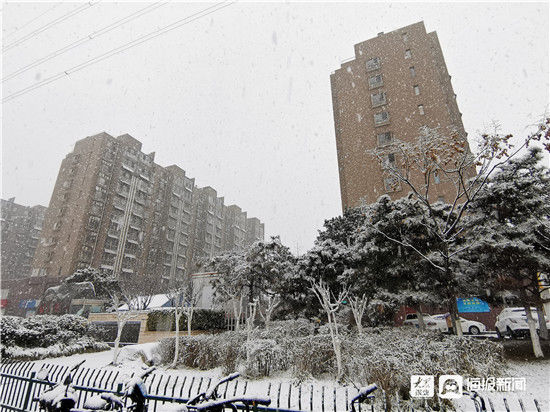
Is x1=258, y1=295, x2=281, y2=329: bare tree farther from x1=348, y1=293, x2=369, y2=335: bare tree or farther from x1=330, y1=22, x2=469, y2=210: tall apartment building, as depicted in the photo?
x1=330, y1=22, x2=469, y2=210: tall apartment building

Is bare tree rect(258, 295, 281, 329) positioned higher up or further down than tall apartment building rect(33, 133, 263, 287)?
further down

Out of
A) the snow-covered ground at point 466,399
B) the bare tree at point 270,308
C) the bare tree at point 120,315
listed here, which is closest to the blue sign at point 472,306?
the bare tree at point 270,308

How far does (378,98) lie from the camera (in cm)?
3192

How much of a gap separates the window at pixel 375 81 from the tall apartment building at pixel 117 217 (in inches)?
1518

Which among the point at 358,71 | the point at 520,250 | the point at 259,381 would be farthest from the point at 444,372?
the point at 358,71

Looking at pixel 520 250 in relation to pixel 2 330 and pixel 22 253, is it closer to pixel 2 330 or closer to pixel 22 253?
pixel 2 330

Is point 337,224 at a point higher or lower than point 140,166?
lower

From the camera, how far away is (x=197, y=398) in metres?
2.69

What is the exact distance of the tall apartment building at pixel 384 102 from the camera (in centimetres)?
2900

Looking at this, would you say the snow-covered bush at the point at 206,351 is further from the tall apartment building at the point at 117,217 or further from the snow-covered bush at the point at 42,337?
the tall apartment building at the point at 117,217

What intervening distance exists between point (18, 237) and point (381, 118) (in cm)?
6843

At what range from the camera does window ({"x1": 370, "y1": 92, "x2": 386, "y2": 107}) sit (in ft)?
103

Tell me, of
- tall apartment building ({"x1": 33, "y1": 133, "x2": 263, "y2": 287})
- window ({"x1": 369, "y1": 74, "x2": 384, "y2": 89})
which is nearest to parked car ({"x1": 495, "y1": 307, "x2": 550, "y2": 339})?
window ({"x1": 369, "y1": 74, "x2": 384, "y2": 89})

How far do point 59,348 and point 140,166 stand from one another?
142 ft
